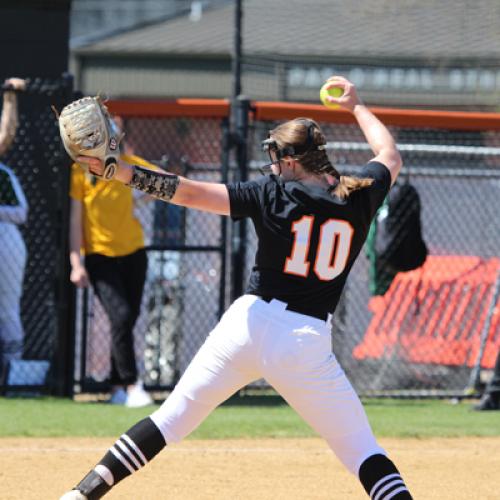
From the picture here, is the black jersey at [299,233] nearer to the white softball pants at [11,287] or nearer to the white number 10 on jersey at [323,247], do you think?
the white number 10 on jersey at [323,247]

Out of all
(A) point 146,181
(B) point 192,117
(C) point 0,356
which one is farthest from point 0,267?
(A) point 146,181

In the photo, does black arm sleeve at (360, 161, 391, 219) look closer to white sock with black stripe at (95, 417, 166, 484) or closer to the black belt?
the black belt

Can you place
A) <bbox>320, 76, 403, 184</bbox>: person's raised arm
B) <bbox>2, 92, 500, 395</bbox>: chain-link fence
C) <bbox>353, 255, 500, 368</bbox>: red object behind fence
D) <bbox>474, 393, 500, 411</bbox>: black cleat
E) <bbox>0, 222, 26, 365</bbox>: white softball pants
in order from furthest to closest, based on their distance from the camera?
1. <bbox>353, 255, 500, 368</bbox>: red object behind fence
2. <bbox>2, 92, 500, 395</bbox>: chain-link fence
3. <bbox>474, 393, 500, 411</bbox>: black cleat
4. <bbox>0, 222, 26, 365</bbox>: white softball pants
5. <bbox>320, 76, 403, 184</bbox>: person's raised arm

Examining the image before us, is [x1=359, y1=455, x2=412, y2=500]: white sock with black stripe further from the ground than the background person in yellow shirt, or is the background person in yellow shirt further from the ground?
the background person in yellow shirt

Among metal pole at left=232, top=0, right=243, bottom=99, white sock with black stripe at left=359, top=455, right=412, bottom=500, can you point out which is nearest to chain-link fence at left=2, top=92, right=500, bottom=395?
metal pole at left=232, top=0, right=243, bottom=99

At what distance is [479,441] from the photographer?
27.8 ft

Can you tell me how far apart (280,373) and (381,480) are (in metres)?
0.58

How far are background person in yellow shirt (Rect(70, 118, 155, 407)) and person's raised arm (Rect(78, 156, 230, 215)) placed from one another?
4257 millimetres

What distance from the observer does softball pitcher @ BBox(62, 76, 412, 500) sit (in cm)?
515

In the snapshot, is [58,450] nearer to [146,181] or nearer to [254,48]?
[146,181]

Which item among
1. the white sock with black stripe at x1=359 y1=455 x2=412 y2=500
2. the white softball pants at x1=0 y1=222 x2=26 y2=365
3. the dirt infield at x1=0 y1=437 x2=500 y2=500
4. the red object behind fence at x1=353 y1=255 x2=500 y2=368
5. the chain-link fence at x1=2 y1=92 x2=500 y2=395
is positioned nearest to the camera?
the white sock with black stripe at x1=359 y1=455 x2=412 y2=500

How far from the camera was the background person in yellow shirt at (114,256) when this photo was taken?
9.40m

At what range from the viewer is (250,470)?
23.9 feet

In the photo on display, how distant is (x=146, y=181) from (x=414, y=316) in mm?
6939
